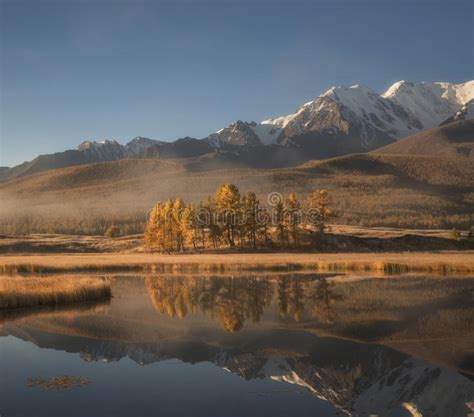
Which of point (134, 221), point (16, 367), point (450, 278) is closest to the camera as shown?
point (16, 367)

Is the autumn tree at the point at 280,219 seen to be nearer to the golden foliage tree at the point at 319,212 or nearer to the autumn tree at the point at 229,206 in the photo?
the golden foliage tree at the point at 319,212

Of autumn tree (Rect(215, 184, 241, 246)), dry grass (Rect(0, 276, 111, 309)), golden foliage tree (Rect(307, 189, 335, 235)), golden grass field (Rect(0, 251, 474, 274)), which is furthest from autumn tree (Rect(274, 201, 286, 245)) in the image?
dry grass (Rect(0, 276, 111, 309))

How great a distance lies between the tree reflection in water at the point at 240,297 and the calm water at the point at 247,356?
→ 0.19 m

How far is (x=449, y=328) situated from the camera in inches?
947

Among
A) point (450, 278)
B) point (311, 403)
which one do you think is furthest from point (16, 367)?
point (450, 278)

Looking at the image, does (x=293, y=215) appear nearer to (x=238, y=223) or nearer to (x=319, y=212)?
(x=319, y=212)

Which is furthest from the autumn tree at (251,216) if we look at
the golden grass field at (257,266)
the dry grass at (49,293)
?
the dry grass at (49,293)

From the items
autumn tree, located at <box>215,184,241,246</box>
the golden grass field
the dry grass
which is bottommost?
the golden grass field

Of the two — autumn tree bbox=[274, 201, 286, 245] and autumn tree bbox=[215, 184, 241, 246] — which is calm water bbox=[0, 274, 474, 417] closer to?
autumn tree bbox=[274, 201, 286, 245]

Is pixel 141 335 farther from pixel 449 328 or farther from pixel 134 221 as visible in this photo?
pixel 134 221

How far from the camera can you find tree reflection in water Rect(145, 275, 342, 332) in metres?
28.6

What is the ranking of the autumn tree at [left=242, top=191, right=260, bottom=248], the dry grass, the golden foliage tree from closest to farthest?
the dry grass → the autumn tree at [left=242, top=191, right=260, bottom=248] → the golden foliage tree

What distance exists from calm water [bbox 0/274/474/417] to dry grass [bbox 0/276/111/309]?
2.00m

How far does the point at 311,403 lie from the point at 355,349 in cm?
628
